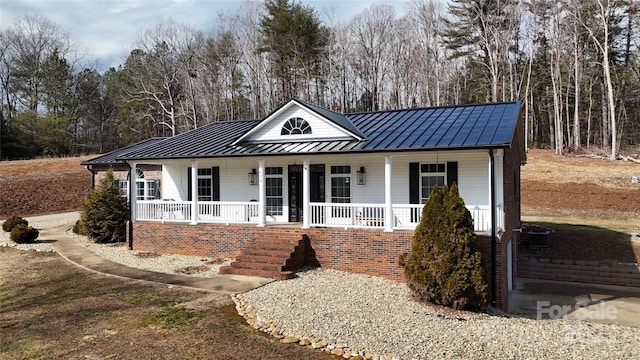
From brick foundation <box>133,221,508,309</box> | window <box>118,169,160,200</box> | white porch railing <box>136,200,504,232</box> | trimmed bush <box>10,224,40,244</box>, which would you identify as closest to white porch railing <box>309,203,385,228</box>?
white porch railing <box>136,200,504,232</box>

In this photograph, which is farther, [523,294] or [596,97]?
[596,97]

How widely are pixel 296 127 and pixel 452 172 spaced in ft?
18.2

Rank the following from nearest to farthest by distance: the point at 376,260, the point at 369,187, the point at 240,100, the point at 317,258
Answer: the point at 376,260
the point at 317,258
the point at 369,187
the point at 240,100

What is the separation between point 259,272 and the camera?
11758 millimetres

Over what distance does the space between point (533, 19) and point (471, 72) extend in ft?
23.3

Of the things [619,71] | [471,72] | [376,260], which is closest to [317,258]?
[376,260]

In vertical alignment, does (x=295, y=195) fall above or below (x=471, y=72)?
below

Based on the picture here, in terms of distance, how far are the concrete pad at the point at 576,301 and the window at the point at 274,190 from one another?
28.0 ft

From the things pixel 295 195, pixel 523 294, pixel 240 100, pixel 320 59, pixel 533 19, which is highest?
pixel 533 19

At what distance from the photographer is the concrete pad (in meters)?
11.0

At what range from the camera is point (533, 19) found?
3903 cm

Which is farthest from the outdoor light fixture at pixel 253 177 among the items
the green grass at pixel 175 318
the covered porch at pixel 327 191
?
the green grass at pixel 175 318

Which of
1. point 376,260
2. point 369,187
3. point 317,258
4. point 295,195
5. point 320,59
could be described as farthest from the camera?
point 320,59

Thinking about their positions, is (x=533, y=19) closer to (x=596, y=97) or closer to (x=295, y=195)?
(x=596, y=97)
